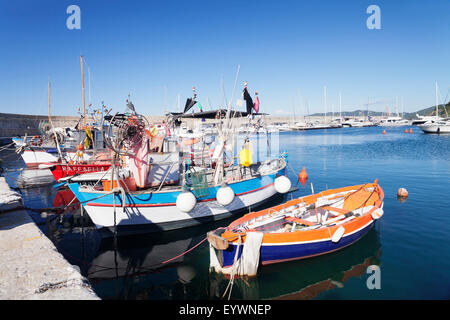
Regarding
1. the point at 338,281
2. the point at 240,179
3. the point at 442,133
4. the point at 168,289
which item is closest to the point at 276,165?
the point at 240,179

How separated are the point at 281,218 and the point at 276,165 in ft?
22.6

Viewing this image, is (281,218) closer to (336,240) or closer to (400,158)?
(336,240)

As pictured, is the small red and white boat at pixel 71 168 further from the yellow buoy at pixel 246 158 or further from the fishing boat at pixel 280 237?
the fishing boat at pixel 280 237

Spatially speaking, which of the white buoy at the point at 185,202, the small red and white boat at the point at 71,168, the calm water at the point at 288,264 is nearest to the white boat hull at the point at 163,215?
the calm water at the point at 288,264

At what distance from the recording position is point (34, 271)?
5.50 metres

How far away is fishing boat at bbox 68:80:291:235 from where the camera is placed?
9.53 m

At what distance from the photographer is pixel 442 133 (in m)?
58.8

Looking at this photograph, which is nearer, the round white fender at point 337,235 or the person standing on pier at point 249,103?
the round white fender at point 337,235

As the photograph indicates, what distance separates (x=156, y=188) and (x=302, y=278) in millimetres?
6654

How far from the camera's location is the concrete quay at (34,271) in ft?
15.5

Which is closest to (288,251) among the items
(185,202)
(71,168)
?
(185,202)

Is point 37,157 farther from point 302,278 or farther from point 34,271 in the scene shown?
point 302,278

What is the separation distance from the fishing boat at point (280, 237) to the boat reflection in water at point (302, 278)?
25cm
